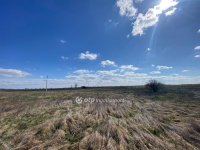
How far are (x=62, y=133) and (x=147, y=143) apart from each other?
4526 mm

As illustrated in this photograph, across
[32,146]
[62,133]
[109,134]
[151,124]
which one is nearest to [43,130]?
[62,133]

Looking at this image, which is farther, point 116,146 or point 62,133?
point 62,133

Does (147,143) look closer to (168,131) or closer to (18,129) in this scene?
(168,131)

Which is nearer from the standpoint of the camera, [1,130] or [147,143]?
[147,143]

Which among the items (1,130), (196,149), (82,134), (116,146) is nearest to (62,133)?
(82,134)

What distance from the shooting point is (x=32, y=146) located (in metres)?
7.11

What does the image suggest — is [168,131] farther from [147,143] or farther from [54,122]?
[54,122]

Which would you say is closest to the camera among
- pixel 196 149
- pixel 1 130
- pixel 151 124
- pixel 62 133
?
pixel 196 149

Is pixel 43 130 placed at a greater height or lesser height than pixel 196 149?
greater

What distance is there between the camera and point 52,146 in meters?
7.16

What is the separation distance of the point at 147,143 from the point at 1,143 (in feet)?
23.7

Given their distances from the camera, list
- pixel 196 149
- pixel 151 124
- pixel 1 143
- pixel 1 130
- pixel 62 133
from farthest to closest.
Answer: pixel 151 124, pixel 1 130, pixel 62 133, pixel 1 143, pixel 196 149

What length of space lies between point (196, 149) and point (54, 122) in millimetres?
8173

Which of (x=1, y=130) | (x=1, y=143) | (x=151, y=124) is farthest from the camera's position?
(x=151, y=124)
